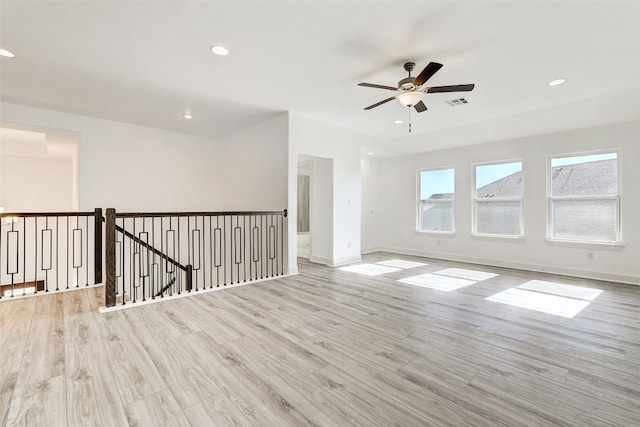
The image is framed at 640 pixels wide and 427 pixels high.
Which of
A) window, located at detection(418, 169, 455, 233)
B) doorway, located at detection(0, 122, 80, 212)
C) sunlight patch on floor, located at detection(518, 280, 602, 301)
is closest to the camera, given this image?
sunlight patch on floor, located at detection(518, 280, 602, 301)

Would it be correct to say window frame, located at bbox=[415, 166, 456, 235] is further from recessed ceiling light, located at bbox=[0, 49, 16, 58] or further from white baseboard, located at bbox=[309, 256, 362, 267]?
recessed ceiling light, located at bbox=[0, 49, 16, 58]

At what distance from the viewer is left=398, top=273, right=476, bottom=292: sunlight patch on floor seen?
14.1ft

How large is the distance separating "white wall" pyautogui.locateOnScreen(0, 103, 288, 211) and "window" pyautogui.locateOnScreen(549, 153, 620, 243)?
5.12m

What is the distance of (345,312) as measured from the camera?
3.19 meters

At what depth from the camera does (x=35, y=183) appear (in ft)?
23.7

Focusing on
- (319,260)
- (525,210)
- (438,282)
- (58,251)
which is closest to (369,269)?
(319,260)

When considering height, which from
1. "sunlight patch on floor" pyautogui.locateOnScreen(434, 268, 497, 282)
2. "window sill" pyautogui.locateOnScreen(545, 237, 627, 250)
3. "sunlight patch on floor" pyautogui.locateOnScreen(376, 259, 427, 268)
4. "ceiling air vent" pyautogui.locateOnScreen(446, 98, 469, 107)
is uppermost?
"ceiling air vent" pyautogui.locateOnScreen(446, 98, 469, 107)

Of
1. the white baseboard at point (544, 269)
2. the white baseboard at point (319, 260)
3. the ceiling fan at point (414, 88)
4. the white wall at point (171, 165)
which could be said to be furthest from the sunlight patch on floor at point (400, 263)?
the ceiling fan at point (414, 88)

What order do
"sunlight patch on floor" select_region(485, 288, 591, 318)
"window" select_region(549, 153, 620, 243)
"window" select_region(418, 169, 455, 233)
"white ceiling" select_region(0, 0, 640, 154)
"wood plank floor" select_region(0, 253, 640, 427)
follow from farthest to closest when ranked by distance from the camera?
"window" select_region(418, 169, 455, 233), "window" select_region(549, 153, 620, 243), "sunlight patch on floor" select_region(485, 288, 591, 318), "white ceiling" select_region(0, 0, 640, 154), "wood plank floor" select_region(0, 253, 640, 427)

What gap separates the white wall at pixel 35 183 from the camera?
691cm

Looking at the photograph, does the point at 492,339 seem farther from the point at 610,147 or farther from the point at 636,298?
the point at 610,147

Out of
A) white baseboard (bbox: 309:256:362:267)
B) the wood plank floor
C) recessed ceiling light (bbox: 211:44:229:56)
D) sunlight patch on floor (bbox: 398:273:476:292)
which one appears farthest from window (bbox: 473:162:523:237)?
recessed ceiling light (bbox: 211:44:229:56)

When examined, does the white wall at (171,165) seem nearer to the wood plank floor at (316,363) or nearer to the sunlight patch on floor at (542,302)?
the wood plank floor at (316,363)

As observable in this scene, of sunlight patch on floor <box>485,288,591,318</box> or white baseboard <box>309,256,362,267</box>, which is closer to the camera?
sunlight patch on floor <box>485,288,591,318</box>
